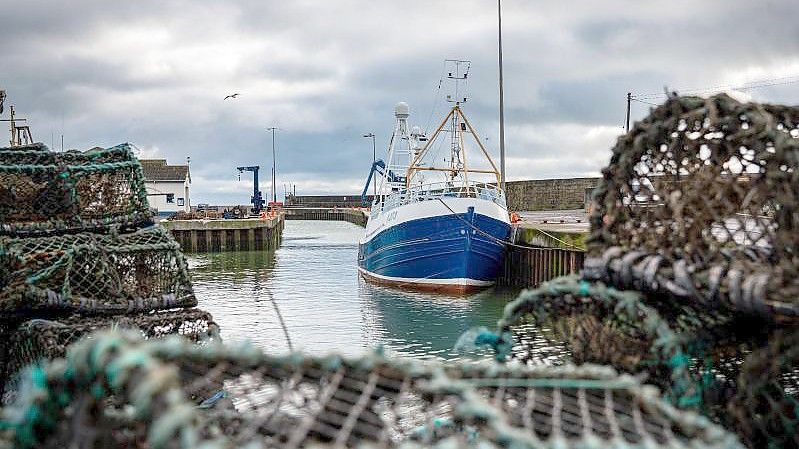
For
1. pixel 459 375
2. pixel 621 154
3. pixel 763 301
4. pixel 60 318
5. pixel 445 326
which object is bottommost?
pixel 445 326

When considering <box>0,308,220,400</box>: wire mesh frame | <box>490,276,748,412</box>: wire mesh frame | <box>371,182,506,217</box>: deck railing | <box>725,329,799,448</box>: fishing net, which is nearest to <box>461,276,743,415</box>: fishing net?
<box>490,276,748,412</box>: wire mesh frame

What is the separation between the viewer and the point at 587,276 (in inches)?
138

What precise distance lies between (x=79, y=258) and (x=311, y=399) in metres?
3.67

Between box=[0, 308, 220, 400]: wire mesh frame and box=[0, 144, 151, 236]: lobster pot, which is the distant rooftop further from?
box=[0, 308, 220, 400]: wire mesh frame

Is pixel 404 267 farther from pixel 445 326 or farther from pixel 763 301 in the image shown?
pixel 763 301

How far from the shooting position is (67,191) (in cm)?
591

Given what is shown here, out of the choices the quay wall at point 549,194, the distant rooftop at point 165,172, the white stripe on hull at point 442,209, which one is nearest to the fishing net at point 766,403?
the white stripe on hull at point 442,209

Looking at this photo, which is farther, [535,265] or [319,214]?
[319,214]

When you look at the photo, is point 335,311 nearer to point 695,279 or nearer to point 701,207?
point 701,207

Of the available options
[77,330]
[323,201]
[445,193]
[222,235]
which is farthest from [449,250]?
[323,201]

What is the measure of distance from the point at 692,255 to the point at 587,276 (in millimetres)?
481

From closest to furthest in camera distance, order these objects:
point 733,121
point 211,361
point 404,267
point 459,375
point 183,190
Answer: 1. point 211,361
2. point 459,375
3. point 733,121
4. point 404,267
5. point 183,190

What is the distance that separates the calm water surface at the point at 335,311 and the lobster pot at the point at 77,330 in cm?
303

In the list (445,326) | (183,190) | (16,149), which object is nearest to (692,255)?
(16,149)
